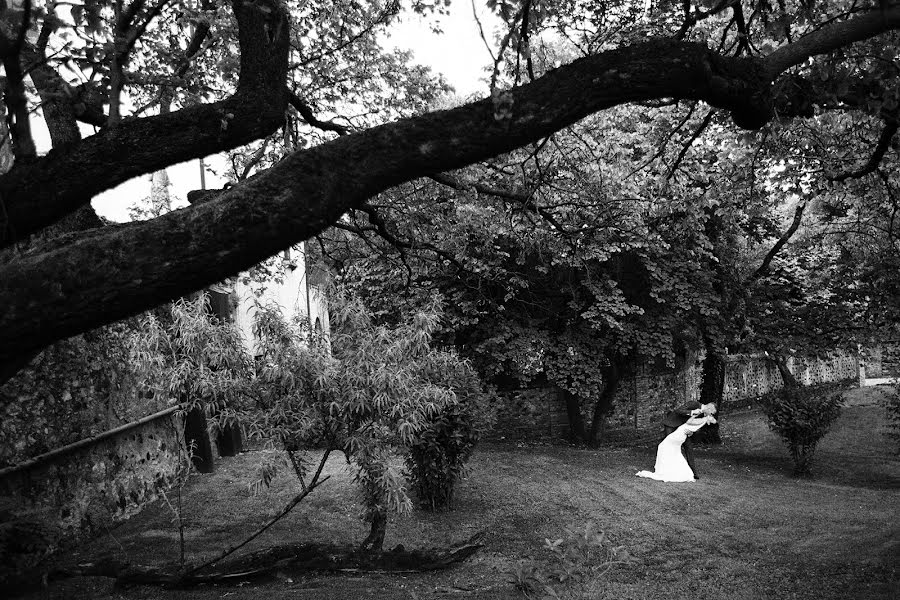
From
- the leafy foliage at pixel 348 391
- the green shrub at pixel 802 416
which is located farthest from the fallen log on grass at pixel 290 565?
the green shrub at pixel 802 416

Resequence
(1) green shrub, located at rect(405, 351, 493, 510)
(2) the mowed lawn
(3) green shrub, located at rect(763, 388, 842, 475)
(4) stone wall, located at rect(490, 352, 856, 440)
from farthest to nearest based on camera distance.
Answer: (4) stone wall, located at rect(490, 352, 856, 440) < (3) green shrub, located at rect(763, 388, 842, 475) < (1) green shrub, located at rect(405, 351, 493, 510) < (2) the mowed lawn

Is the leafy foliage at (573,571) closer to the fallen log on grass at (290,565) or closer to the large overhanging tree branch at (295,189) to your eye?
the fallen log on grass at (290,565)

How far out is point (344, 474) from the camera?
1252 centimetres

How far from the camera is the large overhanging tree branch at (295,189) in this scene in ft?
9.20

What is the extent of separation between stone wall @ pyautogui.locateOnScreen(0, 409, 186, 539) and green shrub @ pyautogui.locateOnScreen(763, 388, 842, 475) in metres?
11.4

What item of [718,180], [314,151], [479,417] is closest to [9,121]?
[314,151]

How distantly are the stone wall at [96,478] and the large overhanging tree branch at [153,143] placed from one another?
4.23 m

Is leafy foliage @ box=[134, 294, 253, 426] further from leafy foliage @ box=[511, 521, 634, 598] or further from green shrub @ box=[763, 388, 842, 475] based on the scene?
green shrub @ box=[763, 388, 842, 475]

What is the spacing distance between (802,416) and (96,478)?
12.6 meters

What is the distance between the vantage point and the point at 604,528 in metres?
10.0

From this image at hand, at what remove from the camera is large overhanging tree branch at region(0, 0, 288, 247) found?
365 centimetres

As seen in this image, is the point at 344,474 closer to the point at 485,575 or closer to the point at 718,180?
the point at 485,575

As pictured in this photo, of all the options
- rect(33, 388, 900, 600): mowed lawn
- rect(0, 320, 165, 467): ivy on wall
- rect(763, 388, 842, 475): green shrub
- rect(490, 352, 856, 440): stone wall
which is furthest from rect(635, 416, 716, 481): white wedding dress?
rect(0, 320, 165, 467): ivy on wall

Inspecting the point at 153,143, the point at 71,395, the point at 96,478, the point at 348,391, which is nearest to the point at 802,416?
the point at 348,391
